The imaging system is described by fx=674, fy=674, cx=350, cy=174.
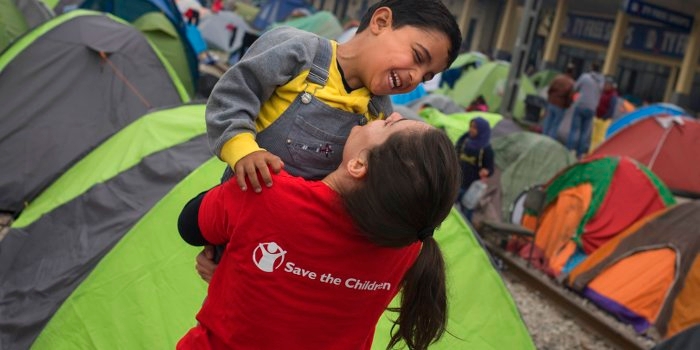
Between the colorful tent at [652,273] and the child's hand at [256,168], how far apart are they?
4818 millimetres

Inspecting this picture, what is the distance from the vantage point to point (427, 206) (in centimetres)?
135

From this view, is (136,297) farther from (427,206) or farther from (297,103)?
(427,206)

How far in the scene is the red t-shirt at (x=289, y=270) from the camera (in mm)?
1394

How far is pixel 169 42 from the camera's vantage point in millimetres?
10172

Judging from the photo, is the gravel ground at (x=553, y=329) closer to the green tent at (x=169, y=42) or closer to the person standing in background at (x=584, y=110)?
the green tent at (x=169, y=42)

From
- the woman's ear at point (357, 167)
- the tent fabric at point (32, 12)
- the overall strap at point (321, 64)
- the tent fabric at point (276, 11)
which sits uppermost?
the tent fabric at point (276, 11)

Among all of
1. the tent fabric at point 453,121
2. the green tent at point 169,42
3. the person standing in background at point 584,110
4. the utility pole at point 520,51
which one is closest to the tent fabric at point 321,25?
the utility pole at point 520,51

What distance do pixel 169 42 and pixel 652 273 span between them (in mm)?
7468

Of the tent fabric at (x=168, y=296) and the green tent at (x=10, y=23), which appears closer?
the tent fabric at (x=168, y=296)

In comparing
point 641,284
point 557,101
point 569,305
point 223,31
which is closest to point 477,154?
point 569,305

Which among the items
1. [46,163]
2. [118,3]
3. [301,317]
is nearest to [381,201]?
[301,317]

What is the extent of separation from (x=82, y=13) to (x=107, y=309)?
12.9 feet

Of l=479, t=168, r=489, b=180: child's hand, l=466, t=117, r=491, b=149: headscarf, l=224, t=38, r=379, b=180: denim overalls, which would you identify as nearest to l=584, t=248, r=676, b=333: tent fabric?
l=479, t=168, r=489, b=180: child's hand

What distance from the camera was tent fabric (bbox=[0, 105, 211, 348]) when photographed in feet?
11.1
